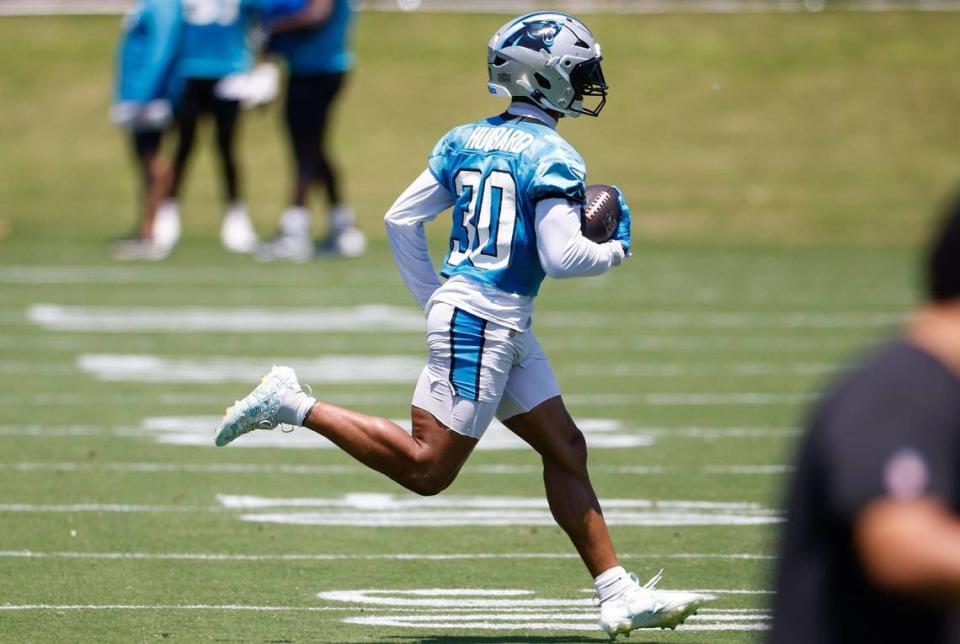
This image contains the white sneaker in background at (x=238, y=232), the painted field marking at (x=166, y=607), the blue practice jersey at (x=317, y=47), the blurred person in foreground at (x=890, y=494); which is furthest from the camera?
the white sneaker in background at (x=238, y=232)

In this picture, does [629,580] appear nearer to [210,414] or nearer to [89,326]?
[210,414]

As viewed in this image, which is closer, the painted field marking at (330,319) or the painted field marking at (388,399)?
the painted field marking at (388,399)

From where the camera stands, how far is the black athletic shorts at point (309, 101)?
50.7 ft

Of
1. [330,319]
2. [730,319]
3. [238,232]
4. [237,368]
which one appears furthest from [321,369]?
[238,232]

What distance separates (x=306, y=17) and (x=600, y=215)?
9.93 metres

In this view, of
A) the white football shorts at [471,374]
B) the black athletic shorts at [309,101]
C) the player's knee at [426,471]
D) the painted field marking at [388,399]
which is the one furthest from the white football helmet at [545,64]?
the black athletic shorts at [309,101]

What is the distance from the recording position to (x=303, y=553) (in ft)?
22.9

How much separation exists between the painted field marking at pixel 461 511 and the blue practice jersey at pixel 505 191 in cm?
212

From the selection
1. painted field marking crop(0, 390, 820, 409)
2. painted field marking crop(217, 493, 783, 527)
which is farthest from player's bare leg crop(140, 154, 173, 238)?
painted field marking crop(217, 493, 783, 527)

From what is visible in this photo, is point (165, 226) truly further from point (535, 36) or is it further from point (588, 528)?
point (588, 528)

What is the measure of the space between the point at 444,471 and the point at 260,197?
15.9 metres

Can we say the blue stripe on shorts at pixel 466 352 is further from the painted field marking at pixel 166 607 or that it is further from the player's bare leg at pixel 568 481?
the painted field marking at pixel 166 607

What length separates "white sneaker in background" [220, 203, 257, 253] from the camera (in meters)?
16.6

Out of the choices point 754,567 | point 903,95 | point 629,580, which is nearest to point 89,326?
point 754,567
